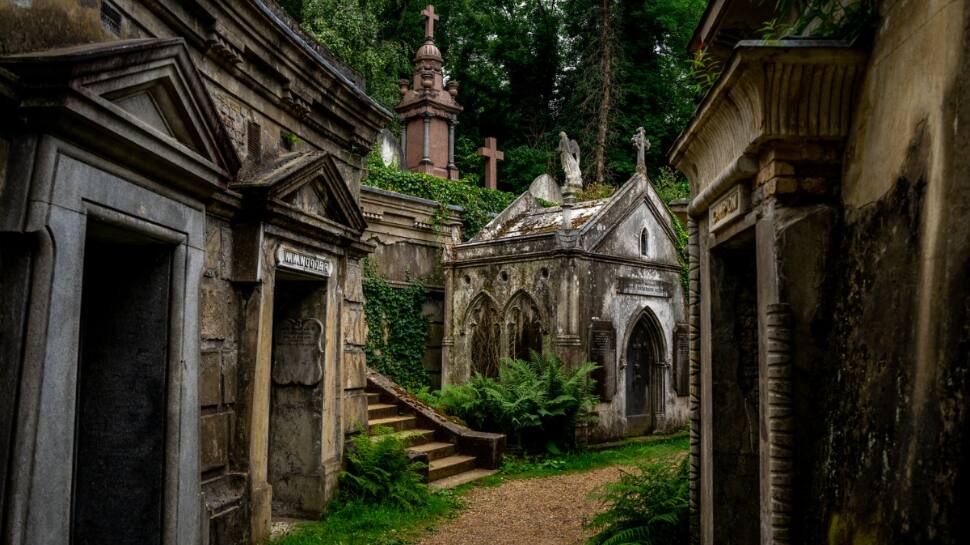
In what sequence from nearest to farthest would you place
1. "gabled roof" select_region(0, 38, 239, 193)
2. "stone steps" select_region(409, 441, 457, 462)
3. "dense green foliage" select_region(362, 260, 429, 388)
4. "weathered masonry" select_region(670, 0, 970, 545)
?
"weathered masonry" select_region(670, 0, 970, 545) → "gabled roof" select_region(0, 38, 239, 193) → "stone steps" select_region(409, 441, 457, 462) → "dense green foliage" select_region(362, 260, 429, 388)

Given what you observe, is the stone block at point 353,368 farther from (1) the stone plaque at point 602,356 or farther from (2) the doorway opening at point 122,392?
(1) the stone plaque at point 602,356

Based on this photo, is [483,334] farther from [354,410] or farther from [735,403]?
[735,403]

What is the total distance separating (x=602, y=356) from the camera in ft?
44.7

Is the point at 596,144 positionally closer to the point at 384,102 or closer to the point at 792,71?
the point at 384,102

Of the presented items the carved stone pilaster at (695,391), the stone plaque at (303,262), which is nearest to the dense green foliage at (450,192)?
the stone plaque at (303,262)

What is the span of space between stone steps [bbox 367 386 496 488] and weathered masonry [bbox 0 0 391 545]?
2.30 meters

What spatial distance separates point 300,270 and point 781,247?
4613mm

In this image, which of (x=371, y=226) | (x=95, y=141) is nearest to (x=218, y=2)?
(x=95, y=141)

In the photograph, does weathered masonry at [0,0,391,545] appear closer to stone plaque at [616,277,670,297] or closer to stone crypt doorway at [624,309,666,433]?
stone plaque at [616,277,670,297]

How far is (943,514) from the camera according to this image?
2.28 metres

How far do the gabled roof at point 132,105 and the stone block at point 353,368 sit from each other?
10.5ft

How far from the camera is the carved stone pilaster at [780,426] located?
3477mm

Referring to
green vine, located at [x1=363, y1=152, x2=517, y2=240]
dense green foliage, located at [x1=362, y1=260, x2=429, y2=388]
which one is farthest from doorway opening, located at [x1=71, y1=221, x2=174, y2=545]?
green vine, located at [x1=363, y1=152, x2=517, y2=240]

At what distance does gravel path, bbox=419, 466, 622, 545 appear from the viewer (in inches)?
292
